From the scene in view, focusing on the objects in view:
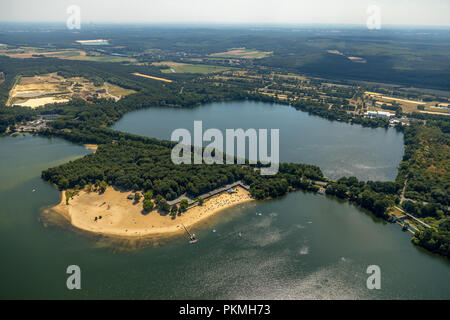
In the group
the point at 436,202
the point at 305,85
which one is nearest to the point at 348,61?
the point at 305,85

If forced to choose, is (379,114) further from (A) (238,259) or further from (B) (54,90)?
(B) (54,90)

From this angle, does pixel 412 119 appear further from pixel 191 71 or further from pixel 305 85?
pixel 191 71

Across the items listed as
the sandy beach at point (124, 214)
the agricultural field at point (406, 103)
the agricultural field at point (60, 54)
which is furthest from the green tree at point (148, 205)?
the agricultural field at point (60, 54)

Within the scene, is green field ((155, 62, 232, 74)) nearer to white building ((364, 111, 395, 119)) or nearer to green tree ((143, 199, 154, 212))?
white building ((364, 111, 395, 119))

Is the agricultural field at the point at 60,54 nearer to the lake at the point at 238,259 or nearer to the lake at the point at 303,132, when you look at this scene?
the lake at the point at 303,132

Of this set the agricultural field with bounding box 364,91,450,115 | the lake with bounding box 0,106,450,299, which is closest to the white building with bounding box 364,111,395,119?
the agricultural field with bounding box 364,91,450,115

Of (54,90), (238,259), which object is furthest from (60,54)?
(238,259)
